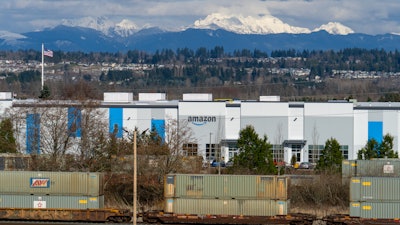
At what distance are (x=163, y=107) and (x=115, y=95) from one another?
19.4ft

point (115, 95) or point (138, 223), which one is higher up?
point (115, 95)

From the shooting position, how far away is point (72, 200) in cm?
4869

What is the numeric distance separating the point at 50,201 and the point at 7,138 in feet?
62.5

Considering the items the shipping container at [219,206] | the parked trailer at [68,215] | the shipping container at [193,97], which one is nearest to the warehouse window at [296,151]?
the shipping container at [193,97]

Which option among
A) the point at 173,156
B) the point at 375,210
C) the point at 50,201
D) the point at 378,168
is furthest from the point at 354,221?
the point at 50,201


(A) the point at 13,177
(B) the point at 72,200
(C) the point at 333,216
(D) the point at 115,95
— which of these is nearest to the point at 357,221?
(C) the point at 333,216

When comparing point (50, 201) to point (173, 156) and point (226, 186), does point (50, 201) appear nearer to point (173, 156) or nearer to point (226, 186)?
point (226, 186)

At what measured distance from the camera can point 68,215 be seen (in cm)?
4844

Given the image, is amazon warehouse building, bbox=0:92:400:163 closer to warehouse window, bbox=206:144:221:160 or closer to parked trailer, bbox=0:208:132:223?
warehouse window, bbox=206:144:221:160

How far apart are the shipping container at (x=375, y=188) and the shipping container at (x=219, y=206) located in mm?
3728

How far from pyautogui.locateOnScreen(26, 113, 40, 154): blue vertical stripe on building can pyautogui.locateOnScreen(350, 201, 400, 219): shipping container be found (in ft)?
83.8

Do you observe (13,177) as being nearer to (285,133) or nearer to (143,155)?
(143,155)

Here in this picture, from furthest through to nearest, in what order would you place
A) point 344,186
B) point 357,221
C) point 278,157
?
1. point 278,157
2. point 344,186
3. point 357,221

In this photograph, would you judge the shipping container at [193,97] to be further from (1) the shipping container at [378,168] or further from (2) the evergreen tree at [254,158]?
(1) the shipping container at [378,168]
